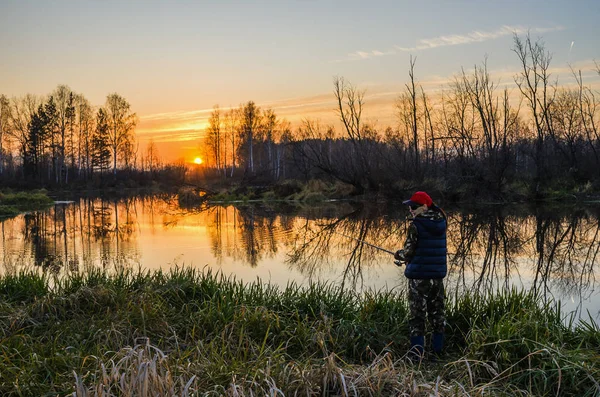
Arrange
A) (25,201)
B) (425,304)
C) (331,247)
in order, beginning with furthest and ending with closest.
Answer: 1. (25,201)
2. (331,247)
3. (425,304)

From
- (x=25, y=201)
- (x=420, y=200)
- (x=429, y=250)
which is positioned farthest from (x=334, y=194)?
(x=429, y=250)

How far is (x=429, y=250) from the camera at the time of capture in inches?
213

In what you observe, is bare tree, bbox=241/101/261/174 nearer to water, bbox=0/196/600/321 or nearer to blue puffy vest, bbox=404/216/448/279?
water, bbox=0/196/600/321

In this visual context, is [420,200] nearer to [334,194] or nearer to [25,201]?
[334,194]

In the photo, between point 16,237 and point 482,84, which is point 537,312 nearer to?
point 16,237

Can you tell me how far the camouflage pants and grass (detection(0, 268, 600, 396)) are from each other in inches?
14.8

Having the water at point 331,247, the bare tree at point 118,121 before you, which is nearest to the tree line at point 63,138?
the bare tree at point 118,121

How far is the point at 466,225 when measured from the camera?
63.8ft

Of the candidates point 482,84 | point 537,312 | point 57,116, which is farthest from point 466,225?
point 57,116

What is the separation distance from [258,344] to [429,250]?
7.39 ft

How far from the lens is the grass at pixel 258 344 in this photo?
393cm

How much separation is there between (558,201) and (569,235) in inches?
594

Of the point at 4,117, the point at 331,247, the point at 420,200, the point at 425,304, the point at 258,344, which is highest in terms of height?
the point at 4,117

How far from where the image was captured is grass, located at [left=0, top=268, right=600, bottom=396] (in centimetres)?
393
